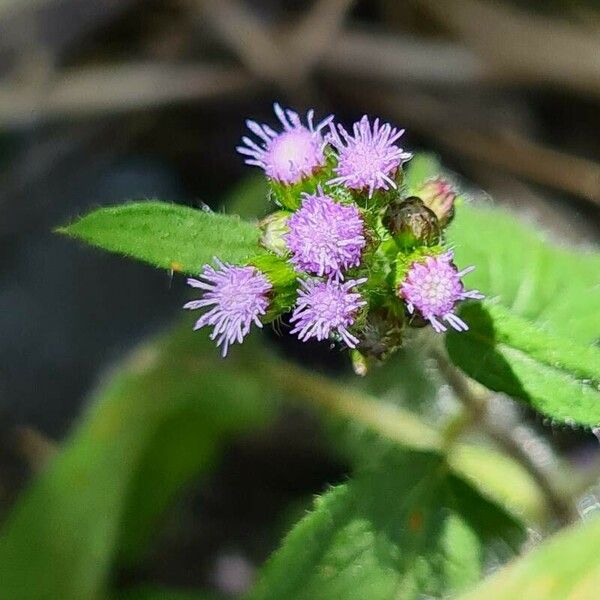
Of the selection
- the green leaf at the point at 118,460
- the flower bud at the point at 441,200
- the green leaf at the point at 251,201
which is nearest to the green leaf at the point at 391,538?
the flower bud at the point at 441,200

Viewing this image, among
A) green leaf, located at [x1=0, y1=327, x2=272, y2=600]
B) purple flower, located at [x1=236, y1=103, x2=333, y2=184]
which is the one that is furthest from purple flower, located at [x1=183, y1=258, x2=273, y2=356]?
green leaf, located at [x1=0, y1=327, x2=272, y2=600]

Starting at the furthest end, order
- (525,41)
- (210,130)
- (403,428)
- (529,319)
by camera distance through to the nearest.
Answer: (210,130) < (525,41) < (403,428) < (529,319)

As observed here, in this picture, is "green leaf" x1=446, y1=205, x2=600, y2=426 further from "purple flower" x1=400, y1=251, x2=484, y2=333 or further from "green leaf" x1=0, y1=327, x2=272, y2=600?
"green leaf" x1=0, y1=327, x2=272, y2=600

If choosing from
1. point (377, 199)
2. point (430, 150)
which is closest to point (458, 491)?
point (377, 199)

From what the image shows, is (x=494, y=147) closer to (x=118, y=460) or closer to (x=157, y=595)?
(x=118, y=460)

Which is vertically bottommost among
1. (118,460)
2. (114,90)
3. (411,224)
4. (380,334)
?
(118,460)

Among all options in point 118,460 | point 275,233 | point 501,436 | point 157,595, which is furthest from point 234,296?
point 157,595

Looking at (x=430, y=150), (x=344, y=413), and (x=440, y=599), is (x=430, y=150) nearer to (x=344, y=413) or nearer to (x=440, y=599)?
(x=344, y=413)

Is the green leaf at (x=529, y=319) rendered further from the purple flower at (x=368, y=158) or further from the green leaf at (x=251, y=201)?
the green leaf at (x=251, y=201)
